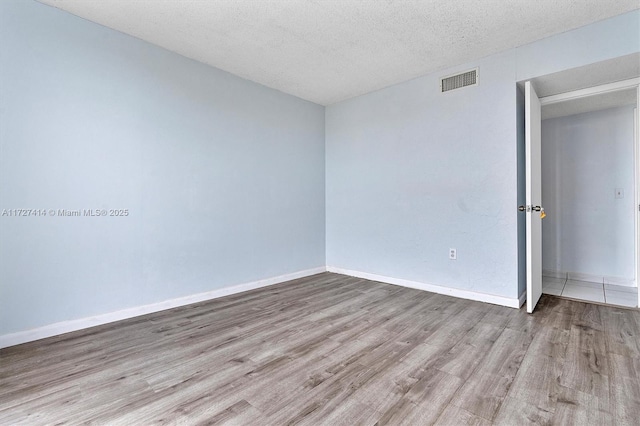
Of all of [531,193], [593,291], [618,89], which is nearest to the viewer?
[531,193]

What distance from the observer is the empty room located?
170cm

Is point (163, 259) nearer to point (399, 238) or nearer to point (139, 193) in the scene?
point (139, 193)

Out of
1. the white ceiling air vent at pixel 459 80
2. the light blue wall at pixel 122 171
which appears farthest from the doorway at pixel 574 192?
the light blue wall at pixel 122 171

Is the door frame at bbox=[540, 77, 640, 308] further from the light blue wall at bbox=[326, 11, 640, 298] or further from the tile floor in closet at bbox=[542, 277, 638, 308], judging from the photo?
the light blue wall at bbox=[326, 11, 640, 298]

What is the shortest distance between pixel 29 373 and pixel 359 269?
3.39 m

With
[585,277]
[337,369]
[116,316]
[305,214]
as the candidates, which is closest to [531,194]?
[585,277]

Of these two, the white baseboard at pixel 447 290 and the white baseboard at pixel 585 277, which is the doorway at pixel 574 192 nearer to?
the white baseboard at pixel 585 277

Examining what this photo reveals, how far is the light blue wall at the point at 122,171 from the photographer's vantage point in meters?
2.20

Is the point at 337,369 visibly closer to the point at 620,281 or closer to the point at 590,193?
the point at 620,281

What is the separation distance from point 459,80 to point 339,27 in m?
1.55

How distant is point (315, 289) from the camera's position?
3635mm

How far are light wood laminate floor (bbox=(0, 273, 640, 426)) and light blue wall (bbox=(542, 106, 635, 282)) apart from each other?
136cm

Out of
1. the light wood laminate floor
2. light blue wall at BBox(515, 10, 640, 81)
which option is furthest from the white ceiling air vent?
the light wood laminate floor

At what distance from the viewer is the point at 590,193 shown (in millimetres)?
3932
